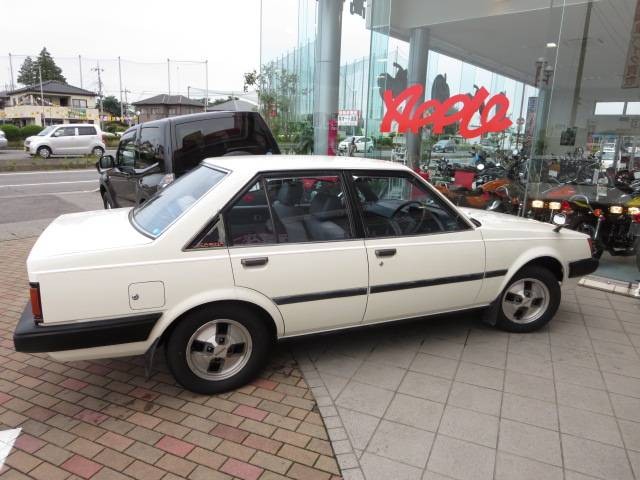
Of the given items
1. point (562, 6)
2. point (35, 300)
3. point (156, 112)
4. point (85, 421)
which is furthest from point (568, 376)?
point (156, 112)

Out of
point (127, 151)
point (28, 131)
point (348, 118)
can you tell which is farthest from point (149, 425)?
point (28, 131)

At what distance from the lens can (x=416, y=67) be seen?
30.1ft

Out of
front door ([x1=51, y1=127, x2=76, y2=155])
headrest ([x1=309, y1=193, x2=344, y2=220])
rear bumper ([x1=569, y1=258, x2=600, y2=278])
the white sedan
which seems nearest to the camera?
the white sedan

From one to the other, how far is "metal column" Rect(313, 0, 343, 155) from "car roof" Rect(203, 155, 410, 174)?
709cm

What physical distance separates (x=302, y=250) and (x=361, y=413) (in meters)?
1.13

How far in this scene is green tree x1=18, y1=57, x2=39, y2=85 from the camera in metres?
89.5

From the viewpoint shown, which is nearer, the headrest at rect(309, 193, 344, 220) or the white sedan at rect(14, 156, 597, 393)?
the white sedan at rect(14, 156, 597, 393)

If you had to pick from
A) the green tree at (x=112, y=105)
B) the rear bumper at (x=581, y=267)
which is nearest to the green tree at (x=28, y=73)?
the green tree at (x=112, y=105)

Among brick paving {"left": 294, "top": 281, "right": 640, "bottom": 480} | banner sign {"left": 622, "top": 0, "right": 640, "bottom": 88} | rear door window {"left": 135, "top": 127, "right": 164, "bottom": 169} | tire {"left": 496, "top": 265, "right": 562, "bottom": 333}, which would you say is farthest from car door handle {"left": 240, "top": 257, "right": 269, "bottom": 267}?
banner sign {"left": 622, "top": 0, "right": 640, "bottom": 88}

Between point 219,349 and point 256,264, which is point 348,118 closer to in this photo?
point 256,264

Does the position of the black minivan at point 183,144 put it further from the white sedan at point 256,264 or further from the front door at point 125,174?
the white sedan at point 256,264

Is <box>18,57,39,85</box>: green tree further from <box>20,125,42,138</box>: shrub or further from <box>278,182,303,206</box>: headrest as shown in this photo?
<box>278,182,303,206</box>: headrest

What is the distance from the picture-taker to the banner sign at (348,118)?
33.2 feet

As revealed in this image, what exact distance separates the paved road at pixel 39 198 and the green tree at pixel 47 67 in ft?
270
